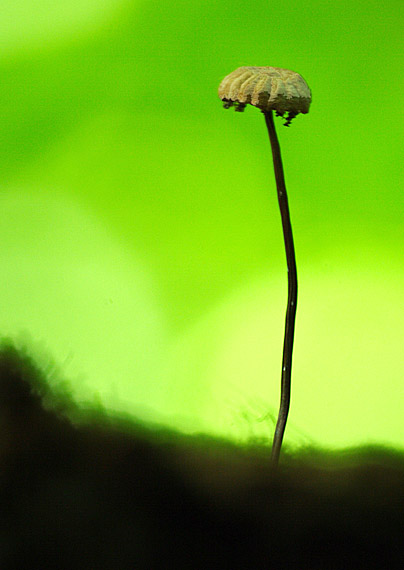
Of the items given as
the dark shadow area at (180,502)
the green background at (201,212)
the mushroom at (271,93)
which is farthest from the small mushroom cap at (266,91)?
the dark shadow area at (180,502)

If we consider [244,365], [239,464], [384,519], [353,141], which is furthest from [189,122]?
[384,519]

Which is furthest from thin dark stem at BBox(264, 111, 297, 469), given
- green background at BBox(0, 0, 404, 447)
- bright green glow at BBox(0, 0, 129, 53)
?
bright green glow at BBox(0, 0, 129, 53)

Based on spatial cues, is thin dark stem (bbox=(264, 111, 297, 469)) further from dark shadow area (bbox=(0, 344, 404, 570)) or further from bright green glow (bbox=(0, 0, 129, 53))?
bright green glow (bbox=(0, 0, 129, 53))

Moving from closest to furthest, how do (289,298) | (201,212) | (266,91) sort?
1. (266,91)
2. (289,298)
3. (201,212)

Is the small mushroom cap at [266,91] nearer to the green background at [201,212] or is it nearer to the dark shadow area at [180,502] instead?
the green background at [201,212]

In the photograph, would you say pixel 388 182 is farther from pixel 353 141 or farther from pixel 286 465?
pixel 286 465

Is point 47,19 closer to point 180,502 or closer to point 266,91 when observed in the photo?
point 266,91

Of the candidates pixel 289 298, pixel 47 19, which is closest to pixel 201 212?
pixel 289 298
